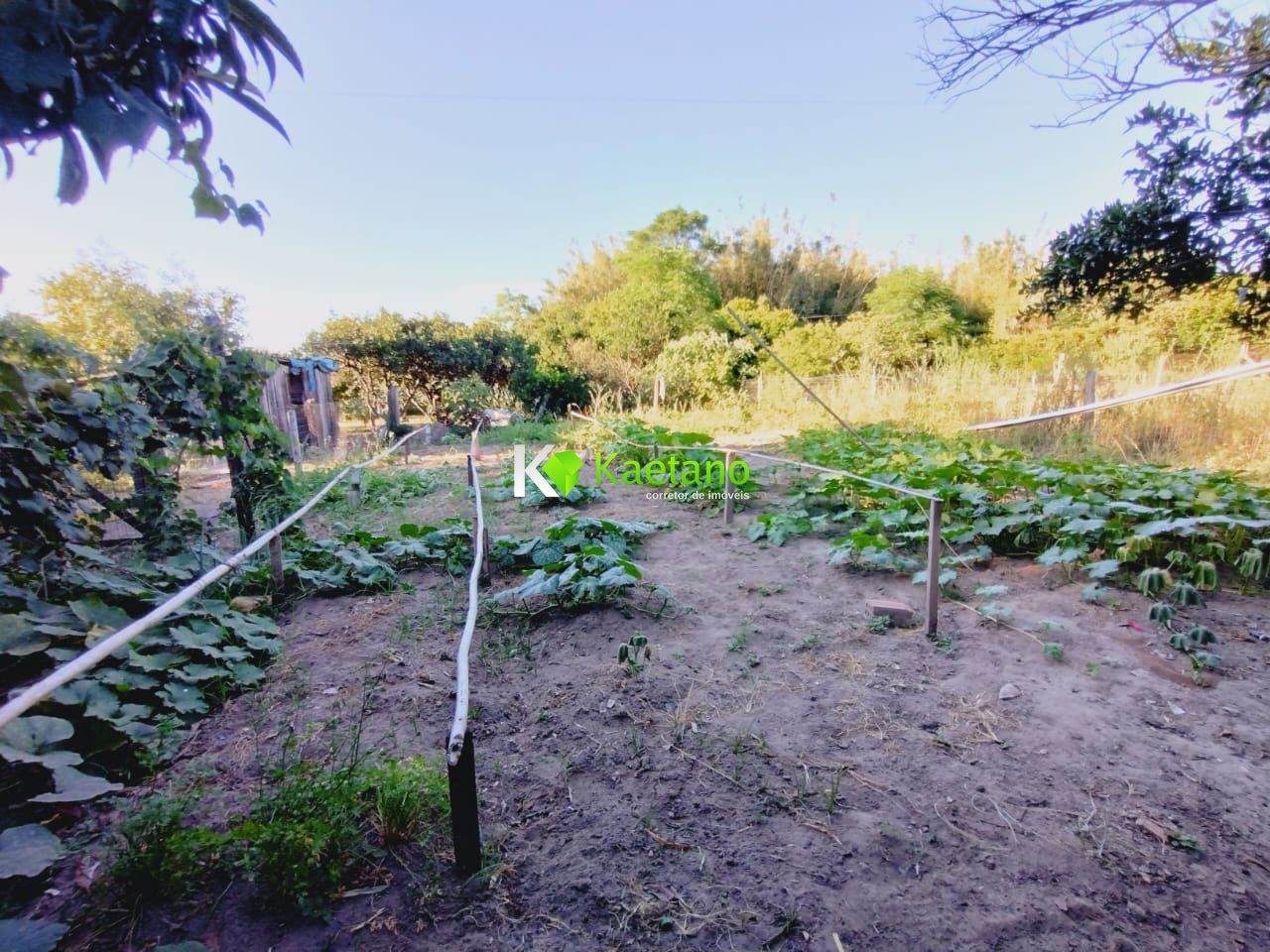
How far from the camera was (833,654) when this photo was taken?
7.22 feet

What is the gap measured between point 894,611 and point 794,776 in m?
1.21

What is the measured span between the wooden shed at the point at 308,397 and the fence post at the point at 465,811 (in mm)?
9125

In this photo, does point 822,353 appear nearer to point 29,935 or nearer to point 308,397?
point 308,397

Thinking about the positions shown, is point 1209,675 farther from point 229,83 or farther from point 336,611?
point 336,611

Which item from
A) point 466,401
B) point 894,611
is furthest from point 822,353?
point 894,611

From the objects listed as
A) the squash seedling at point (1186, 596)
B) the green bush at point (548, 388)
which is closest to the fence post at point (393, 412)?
the green bush at point (548, 388)

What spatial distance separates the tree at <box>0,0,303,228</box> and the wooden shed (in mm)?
9065

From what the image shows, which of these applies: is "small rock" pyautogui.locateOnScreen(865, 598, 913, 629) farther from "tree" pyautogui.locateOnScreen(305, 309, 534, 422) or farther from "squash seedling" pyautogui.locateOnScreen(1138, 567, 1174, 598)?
"tree" pyautogui.locateOnScreen(305, 309, 534, 422)

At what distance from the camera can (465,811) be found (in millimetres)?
1080

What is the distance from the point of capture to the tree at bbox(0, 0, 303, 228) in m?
0.59

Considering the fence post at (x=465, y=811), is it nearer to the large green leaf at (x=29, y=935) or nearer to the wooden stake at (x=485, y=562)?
the large green leaf at (x=29, y=935)

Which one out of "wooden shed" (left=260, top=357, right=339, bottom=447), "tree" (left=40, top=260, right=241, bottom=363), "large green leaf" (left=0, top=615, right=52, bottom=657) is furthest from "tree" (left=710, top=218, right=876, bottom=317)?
"large green leaf" (left=0, top=615, right=52, bottom=657)

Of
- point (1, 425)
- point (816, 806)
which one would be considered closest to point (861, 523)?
point (816, 806)

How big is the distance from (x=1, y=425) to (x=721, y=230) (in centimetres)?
2017
